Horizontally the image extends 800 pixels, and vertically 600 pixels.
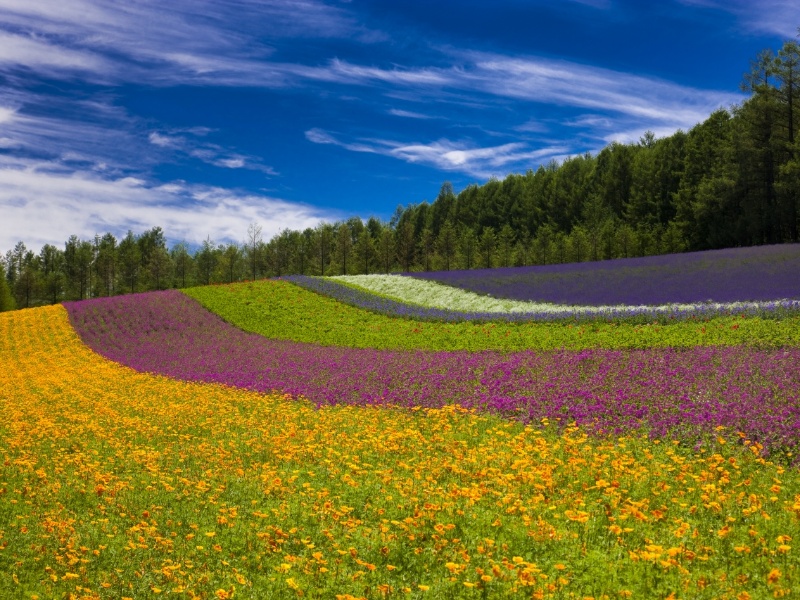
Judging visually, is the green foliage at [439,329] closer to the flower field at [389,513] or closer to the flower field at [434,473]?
the flower field at [434,473]

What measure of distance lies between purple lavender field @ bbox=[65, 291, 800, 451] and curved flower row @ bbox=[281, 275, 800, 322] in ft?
20.9

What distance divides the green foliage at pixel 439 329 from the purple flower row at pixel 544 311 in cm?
64

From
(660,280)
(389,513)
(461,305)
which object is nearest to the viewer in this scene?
(389,513)

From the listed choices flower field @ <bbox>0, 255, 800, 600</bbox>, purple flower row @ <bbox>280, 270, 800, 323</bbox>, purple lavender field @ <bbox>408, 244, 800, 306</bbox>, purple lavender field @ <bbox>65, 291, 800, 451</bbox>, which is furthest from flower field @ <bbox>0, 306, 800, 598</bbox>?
purple lavender field @ <bbox>408, 244, 800, 306</bbox>

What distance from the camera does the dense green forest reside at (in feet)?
175

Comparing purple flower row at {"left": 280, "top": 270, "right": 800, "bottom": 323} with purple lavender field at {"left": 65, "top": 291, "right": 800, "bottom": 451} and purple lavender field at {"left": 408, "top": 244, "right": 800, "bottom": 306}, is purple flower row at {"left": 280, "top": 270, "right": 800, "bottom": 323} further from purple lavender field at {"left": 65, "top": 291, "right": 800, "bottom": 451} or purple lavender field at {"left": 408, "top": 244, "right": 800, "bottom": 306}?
purple lavender field at {"left": 65, "top": 291, "right": 800, "bottom": 451}

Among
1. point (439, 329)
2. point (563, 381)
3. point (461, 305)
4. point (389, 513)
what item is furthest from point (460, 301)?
point (389, 513)

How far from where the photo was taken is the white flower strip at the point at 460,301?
82.0 feet

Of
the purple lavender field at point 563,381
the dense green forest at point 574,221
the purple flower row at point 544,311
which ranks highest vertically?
the dense green forest at point 574,221

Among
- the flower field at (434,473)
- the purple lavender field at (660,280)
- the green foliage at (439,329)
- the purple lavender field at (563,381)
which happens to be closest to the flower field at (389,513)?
the flower field at (434,473)

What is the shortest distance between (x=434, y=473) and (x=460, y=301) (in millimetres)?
27976

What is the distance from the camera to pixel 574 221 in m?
81.4

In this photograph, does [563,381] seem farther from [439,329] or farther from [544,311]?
[544,311]

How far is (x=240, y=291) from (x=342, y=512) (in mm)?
37281
